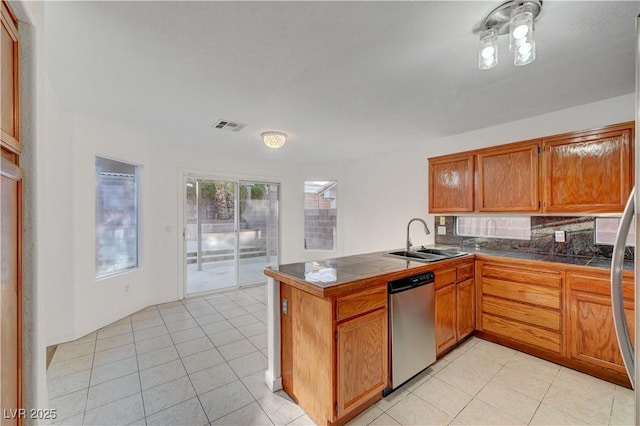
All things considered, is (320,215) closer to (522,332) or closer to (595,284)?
(522,332)

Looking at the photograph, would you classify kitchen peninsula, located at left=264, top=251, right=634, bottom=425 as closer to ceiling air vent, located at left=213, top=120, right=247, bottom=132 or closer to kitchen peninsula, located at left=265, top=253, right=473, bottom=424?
kitchen peninsula, located at left=265, top=253, right=473, bottom=424

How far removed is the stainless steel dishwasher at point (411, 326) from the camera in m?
1.93

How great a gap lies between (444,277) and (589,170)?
1.55 metres

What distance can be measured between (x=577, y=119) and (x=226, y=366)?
408cm

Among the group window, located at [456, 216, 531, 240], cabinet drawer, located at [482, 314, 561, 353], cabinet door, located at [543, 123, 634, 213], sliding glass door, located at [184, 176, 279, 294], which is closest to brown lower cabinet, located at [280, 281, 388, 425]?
cabinet drawer, located at [482, 314, 561, 353]

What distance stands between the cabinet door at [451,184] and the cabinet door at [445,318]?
3.63 ft

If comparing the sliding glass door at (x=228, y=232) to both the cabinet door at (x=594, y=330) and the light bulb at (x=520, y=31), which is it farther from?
the cabinet door at (x=594, y=330)

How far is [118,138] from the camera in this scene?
3328 millimetres

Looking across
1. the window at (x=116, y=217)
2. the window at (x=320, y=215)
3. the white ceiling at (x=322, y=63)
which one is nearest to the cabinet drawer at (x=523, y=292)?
the white ceiling at (x=322, y=63)

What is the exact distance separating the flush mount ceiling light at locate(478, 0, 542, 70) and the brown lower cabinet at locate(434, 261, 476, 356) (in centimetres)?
160

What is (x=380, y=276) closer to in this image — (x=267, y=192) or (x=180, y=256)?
(x=180, y=256)

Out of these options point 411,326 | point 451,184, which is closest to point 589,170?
point 451,184

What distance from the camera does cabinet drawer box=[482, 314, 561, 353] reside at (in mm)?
2316

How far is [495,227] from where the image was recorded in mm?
3205
